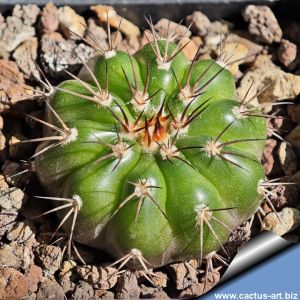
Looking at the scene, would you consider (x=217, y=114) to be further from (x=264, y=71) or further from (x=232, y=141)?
(x=264, y=71)

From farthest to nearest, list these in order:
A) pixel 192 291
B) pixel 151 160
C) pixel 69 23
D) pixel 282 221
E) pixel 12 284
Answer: pixel 69 23 < pixel 282 221 < pixel 192 291 < pixel 12 284 < pixel 151 160

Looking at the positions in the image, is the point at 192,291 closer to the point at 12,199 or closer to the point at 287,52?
the point at 12,199

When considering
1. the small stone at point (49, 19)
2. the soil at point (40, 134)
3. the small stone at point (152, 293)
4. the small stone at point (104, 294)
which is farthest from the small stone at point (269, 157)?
the small stone at point (49, 19)

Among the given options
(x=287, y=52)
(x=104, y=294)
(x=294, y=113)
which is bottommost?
(x=104, y=294)

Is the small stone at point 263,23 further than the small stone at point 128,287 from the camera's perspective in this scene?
Yes

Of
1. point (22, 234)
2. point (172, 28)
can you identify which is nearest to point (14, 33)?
point (172, 28)

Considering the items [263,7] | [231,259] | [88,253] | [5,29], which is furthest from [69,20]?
[231,259]

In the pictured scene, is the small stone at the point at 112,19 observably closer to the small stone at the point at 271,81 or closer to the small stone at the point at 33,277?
the small stone at the point at 271,81
